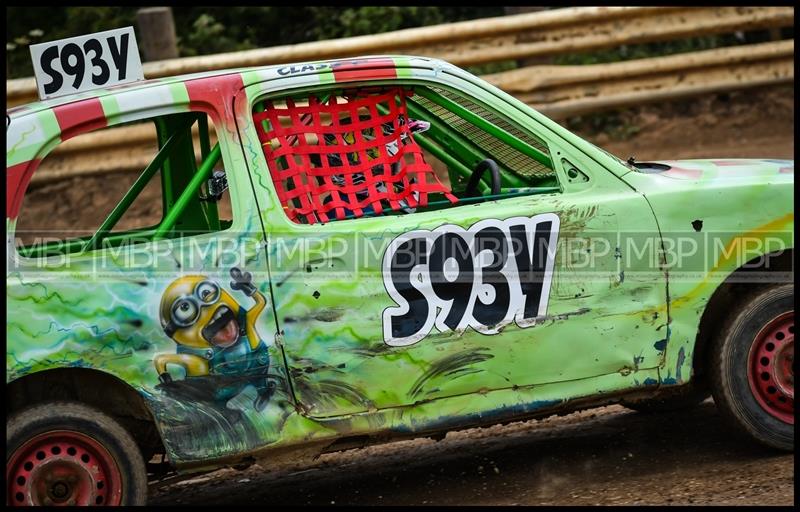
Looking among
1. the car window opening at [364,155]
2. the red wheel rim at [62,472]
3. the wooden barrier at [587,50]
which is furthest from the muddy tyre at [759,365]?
the wooden barrier at [587,50]

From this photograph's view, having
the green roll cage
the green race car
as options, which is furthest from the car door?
the green roll cage

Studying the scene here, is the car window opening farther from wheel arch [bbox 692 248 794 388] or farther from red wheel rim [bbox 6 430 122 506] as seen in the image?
red wheel rim [bbox 6 430 122 506]

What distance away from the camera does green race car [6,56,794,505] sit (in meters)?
4.34

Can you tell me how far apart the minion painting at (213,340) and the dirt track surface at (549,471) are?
43.3 inches

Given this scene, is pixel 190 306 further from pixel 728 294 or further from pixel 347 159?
pixel 728 294

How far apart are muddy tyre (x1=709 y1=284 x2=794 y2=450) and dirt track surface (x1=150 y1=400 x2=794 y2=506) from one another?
8.3 inches

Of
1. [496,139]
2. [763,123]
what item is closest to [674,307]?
[496,139]

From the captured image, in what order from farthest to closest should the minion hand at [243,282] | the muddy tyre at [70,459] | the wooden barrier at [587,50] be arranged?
the wooden barrier at [587,50] < the minion hand at [243,282] < the muddy tyre at [70,459]

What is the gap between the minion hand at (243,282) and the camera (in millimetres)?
4406

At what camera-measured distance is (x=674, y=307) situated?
480 cm

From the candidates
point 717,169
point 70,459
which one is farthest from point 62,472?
point 717,169

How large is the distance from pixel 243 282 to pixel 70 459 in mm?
948

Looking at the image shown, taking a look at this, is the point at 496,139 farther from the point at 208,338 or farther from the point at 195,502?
the point at 195,502

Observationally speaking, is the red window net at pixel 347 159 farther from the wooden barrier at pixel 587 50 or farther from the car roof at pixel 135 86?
the wooden barrier at pixel 587 50
